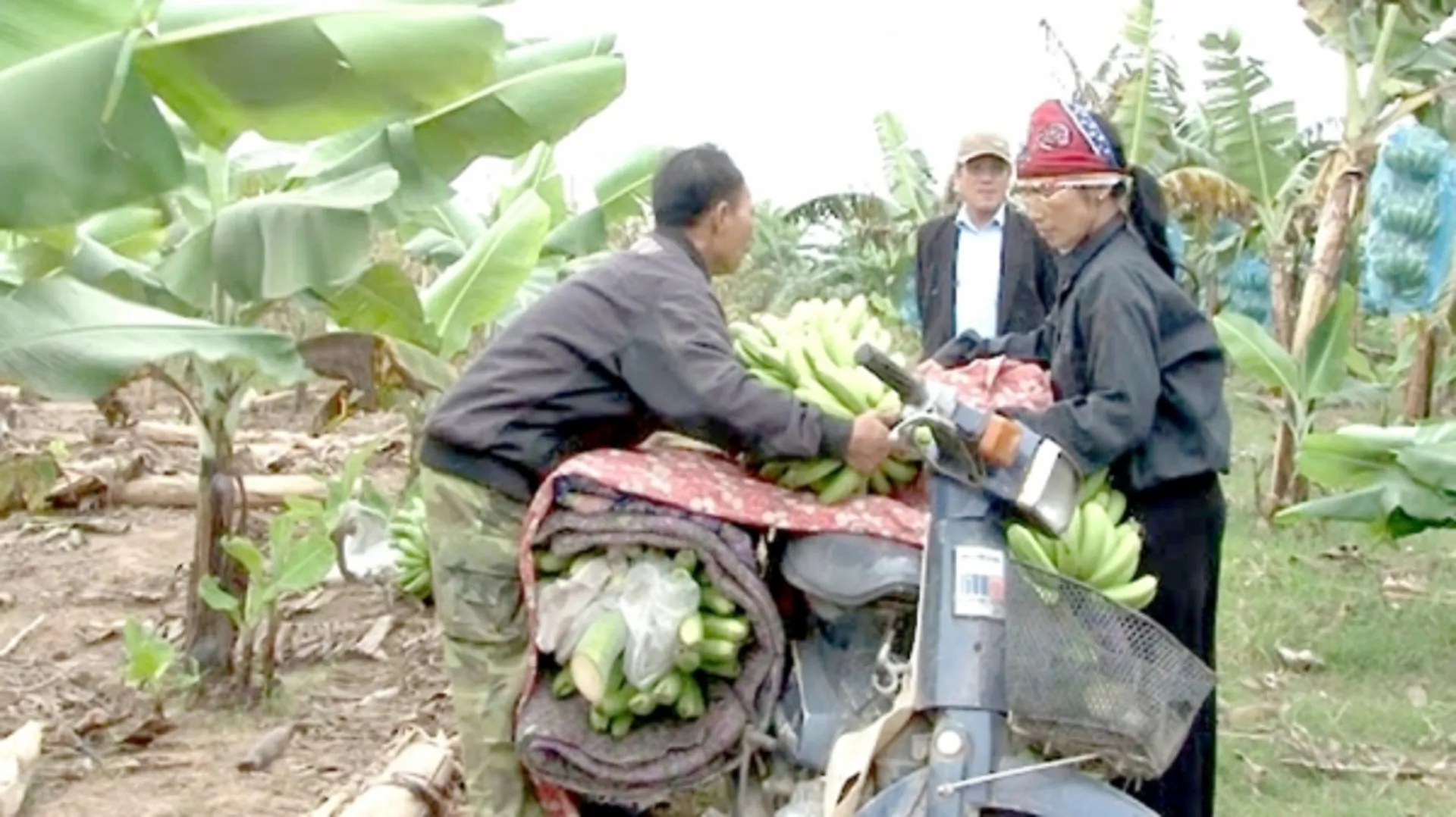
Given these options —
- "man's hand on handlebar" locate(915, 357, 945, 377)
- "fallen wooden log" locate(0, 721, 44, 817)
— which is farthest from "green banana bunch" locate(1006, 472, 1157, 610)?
"fallen wooden log" locate(0, 721, 44, 817)

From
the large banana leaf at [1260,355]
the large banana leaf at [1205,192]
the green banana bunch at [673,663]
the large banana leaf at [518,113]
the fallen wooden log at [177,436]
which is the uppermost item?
the large banana leaf at [518,113]

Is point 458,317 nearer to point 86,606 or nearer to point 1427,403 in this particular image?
point 86,606

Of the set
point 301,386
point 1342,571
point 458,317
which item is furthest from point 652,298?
point 301,386

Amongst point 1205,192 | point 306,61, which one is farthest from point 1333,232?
point 306,61

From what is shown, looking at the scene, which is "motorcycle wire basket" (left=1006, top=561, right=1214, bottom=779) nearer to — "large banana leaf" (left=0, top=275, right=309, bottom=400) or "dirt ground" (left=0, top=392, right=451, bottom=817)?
"large banana leaf" (left=0, top=275, right=309, bottom=400)

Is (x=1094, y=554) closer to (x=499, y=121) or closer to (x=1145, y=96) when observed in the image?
(x=499, y=121)

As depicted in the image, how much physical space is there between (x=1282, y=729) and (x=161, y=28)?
409 centimetres

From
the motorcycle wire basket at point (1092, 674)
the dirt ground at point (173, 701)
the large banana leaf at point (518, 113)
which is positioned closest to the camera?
the motorcycle wire basket at point (1092, 674)

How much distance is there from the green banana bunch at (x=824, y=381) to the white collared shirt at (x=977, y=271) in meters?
2.37

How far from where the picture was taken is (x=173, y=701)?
676cm

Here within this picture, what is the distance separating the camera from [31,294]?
489 centimetres

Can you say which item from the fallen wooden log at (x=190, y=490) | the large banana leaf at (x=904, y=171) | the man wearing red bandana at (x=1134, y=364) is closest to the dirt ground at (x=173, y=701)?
the fallen wooden log at (x=190, y=490)

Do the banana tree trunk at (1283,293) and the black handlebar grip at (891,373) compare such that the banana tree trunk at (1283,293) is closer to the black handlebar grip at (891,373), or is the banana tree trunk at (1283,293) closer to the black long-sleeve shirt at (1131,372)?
the black long-sleeve shirt at (1131,372)

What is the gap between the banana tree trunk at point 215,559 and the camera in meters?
6.74
